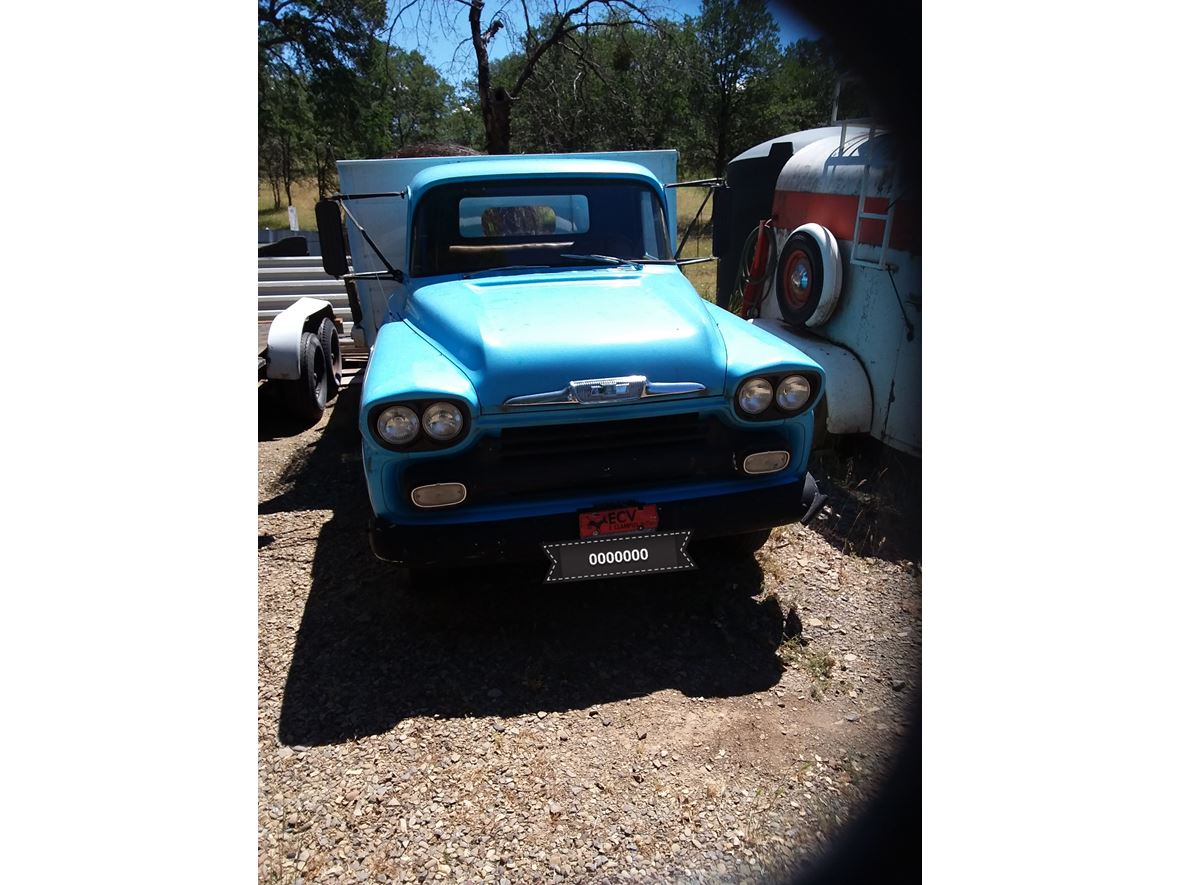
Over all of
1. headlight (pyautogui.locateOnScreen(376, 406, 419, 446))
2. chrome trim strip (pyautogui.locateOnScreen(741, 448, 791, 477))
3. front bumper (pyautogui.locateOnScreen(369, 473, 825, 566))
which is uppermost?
headlight (pyautogui.locateOnScreen(376, 406, 419, 446))

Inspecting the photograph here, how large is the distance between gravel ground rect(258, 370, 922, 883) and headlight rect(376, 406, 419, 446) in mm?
943

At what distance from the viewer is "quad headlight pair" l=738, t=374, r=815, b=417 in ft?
9.58

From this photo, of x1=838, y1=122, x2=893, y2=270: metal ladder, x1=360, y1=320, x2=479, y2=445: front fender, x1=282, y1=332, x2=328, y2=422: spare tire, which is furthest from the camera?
x1=282, y1=332, x2=328, y2=422: spare tire

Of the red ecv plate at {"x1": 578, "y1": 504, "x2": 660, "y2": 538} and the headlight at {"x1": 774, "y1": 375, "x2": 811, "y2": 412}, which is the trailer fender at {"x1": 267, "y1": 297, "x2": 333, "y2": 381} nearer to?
the red ecv plate at {"x1": 578, "y1": 504, "x2": 660, "y2": 538}

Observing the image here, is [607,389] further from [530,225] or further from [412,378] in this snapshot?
[530,225]

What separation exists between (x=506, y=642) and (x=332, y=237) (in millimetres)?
2448

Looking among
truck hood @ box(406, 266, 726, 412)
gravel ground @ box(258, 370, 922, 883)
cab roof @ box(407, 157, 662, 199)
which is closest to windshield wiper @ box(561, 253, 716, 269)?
truck hood @ box(406, 266, 726, 412)

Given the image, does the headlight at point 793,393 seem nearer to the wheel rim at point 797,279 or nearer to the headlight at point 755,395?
the headlight at point 755,395

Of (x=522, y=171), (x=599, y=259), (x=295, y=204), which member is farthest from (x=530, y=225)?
(x=295, y=204)

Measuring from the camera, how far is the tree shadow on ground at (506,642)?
8.91ft

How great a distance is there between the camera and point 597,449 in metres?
2.86

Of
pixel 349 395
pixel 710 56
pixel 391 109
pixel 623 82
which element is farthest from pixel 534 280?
pixel 349 395

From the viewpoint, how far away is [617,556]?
2.87 metres

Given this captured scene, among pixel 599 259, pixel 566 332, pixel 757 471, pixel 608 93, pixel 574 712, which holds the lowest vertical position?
pixel 574 712
